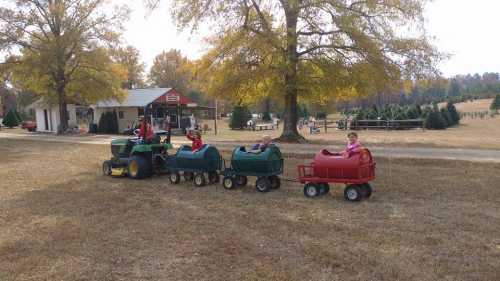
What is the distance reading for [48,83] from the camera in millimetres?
33688

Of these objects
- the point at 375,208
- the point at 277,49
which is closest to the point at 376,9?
the point at 277,49

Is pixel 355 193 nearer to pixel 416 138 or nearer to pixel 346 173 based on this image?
pixel 346 173

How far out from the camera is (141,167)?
12.0 metres

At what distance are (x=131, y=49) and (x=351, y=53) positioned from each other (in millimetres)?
65144

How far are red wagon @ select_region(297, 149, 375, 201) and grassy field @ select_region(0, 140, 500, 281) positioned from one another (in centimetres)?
29

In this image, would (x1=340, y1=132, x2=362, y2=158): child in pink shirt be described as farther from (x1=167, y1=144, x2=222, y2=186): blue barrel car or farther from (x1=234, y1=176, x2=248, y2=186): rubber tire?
(x1=167, y1=144, x2=222, y2=186): blue barrel car

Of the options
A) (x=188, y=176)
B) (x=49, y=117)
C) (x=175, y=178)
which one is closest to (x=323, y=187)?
(x=188, y=176)

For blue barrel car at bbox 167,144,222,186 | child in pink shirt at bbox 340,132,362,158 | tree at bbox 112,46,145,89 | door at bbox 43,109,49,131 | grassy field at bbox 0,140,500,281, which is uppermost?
tree at bbox 112,46,145,89

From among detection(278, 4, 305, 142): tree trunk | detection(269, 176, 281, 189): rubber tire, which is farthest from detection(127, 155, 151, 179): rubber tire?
detection(278, 4, 305, 142): tree trunk

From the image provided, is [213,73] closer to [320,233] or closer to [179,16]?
[179,16]

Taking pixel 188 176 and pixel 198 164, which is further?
pixel 188 176

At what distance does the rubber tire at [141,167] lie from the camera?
39.3ft

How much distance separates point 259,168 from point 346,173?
6.65ft

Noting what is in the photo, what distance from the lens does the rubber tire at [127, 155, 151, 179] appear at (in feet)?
39.3
